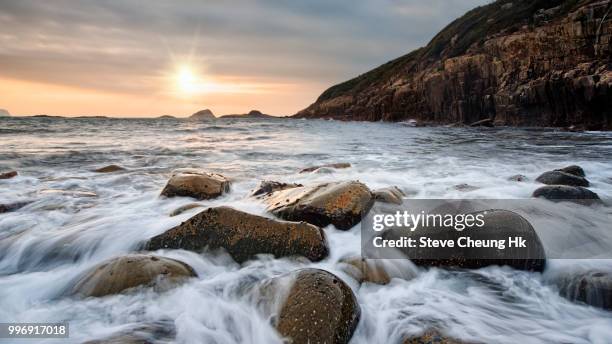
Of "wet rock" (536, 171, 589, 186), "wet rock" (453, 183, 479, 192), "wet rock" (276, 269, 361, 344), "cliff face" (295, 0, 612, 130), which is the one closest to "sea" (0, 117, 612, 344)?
"wet rock" (453, 183, 479, 192)

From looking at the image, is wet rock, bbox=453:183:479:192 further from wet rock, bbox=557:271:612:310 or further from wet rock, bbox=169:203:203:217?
wet rock, bbox=169:203:203:217

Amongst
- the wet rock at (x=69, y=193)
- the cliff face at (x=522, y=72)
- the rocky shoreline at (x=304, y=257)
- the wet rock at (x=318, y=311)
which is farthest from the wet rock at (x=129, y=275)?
the cliff face at (x=522, y=72)

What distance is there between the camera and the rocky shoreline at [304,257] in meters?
2.61

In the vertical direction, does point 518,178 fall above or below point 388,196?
below

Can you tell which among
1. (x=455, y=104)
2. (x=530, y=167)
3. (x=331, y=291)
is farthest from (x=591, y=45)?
(x=331, y=291)

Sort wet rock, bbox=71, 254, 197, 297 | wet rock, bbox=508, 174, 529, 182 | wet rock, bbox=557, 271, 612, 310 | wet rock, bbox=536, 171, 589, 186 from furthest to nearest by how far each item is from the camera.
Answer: wet rock, bbox=508, 174, 529, 182 → wet rock, bbox=536, 171, 589, 186 → wet rock, bbox=71, 254, 197, 297 → wet rock, bbox=557, 271, 612, 310

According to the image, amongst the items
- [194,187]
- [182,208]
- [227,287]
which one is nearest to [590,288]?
[227,287]

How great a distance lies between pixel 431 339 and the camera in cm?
255

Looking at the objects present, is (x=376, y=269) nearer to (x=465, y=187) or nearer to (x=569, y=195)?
(x=569, y=195)

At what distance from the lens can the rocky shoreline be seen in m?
2.61

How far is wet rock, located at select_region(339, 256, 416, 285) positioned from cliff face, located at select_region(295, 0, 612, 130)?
23119mm

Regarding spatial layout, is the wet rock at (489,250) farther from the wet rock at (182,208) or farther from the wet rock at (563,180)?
the wet rock at (563,180)

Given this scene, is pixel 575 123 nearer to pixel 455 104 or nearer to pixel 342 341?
pixel 455 104

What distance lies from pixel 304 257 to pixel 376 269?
718 millimetres
